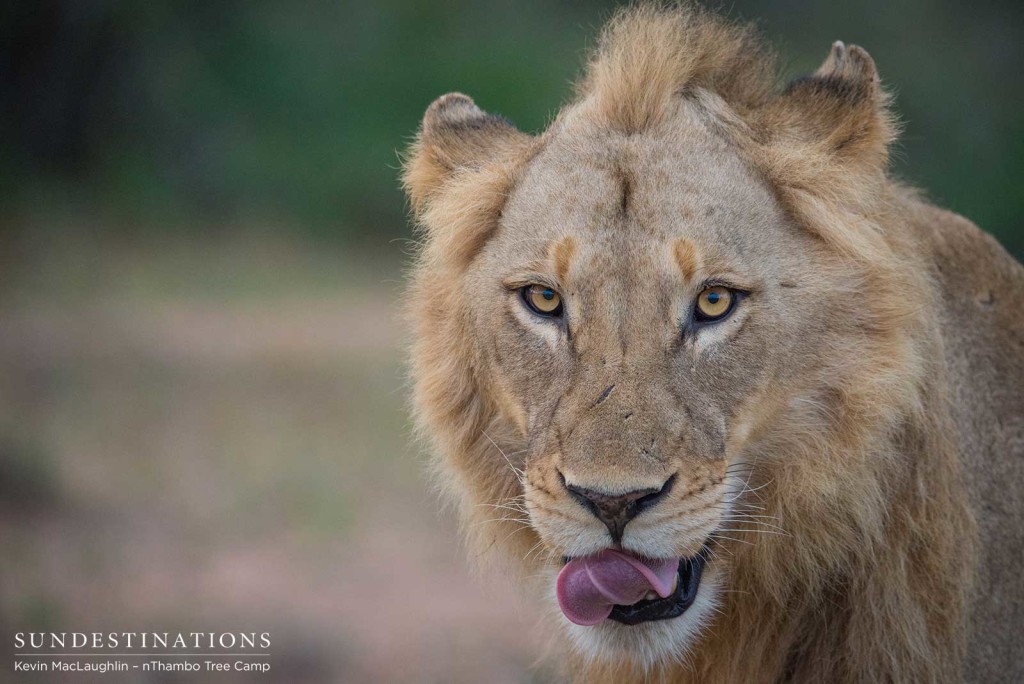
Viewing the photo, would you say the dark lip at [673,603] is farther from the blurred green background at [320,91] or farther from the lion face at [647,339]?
the blurred green background at [320,91]

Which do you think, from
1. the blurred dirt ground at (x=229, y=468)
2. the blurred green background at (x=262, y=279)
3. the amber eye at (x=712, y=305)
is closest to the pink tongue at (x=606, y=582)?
the amber eye at (x=712, y=305)

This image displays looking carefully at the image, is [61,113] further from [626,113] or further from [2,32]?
[626,113]

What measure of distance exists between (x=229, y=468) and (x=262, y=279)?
3.52 meters

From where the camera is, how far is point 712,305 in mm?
2789

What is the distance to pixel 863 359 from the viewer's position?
113 inches

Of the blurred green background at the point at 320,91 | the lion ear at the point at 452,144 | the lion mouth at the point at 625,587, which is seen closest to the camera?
the lion mouth at the point at 625,587

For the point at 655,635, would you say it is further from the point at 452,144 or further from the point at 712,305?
the point at 452,144

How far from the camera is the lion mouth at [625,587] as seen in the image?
8.64 ft

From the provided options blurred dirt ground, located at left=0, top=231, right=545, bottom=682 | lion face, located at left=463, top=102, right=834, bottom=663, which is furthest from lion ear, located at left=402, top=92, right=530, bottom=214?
blurred dirt ground, located at left=0, top=231, right=545, bottom=682

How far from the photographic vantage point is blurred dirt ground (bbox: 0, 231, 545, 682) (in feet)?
20.0

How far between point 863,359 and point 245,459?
237 inches

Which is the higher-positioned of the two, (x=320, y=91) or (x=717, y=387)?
(x=320, y=91)

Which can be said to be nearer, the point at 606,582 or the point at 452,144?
the point at 606,582

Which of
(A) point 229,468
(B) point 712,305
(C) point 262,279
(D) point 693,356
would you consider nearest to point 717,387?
(D) point 693,356
